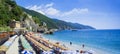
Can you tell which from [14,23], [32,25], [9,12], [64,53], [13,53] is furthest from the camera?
[32,25]

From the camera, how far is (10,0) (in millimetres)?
148875

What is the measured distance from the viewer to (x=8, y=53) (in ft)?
119

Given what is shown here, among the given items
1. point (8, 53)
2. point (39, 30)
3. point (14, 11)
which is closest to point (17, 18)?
point (14, 11)

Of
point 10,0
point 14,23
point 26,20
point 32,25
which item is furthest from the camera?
point 32,25

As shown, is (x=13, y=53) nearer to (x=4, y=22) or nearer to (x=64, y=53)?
(x=64, y=53)

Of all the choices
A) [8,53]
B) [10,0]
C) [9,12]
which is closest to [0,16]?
[9,12]

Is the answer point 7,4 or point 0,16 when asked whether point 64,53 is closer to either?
point 0,16

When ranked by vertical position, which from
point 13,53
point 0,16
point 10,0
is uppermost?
point 10,0

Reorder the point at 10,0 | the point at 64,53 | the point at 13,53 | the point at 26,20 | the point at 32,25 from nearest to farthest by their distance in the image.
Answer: the point at 64,53 < the point at 13,53 < the point at 10,0 < the point at 26,20 < the point at 32,25

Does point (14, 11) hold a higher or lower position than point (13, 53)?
higher

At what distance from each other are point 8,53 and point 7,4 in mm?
110720

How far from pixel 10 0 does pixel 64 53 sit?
405 feet

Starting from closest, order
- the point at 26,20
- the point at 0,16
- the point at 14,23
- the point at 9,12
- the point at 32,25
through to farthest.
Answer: the point at 0,16 < the point at 14,23 < the point at 9,12 < the point at 26,20 < the point at 32,25

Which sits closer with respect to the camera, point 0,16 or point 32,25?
point 0,16
